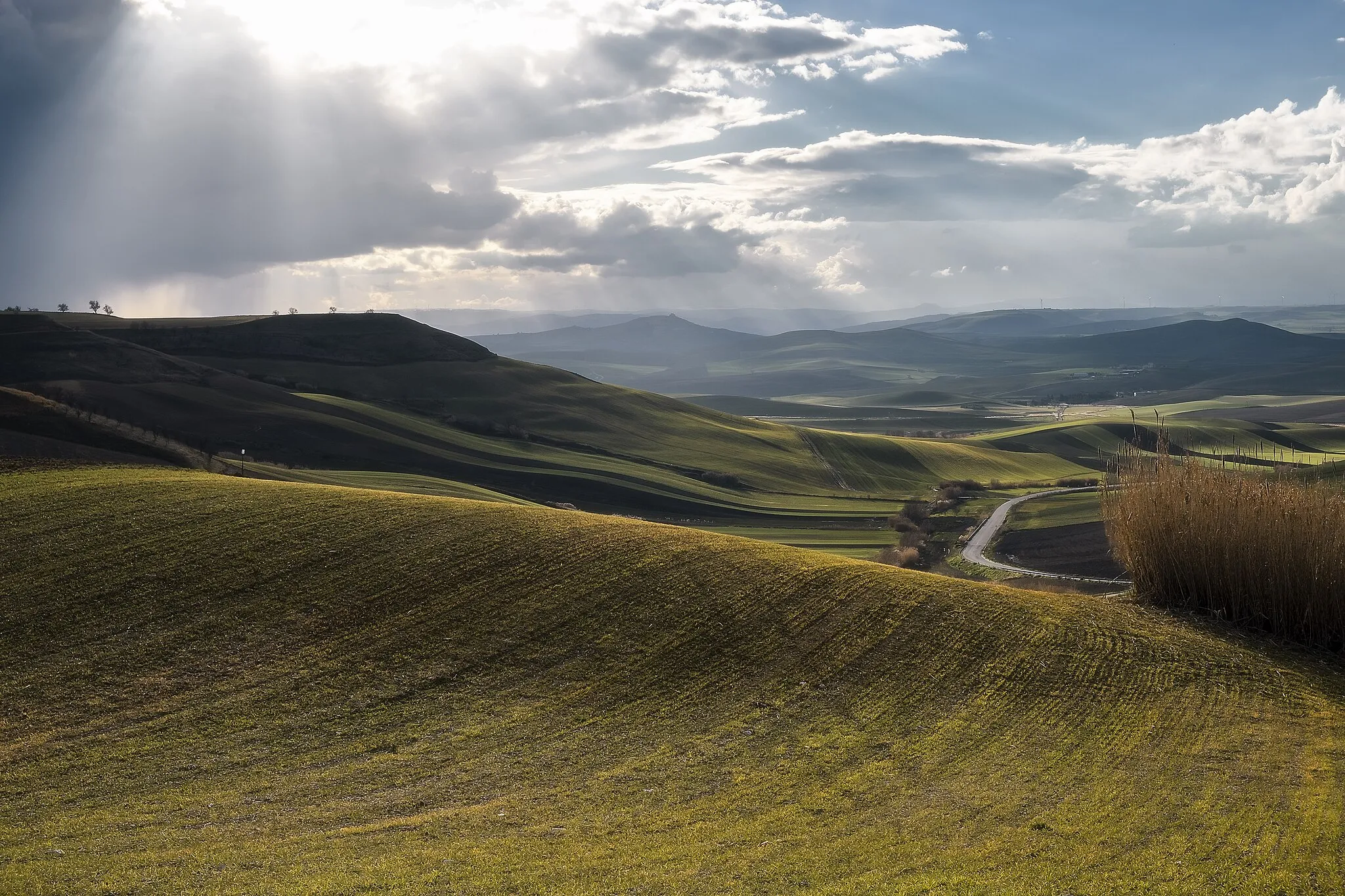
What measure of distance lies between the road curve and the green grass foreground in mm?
38156

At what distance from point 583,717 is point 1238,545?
94.5 feet

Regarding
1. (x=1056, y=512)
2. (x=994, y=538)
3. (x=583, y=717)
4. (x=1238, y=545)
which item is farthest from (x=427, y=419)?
(x=583, y=717)

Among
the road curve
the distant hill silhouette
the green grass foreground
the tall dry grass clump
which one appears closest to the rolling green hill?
the distant hill silhouette

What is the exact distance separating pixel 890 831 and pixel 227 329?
539 feet

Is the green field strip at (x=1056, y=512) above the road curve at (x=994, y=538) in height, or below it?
above

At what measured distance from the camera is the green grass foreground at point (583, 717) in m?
18.0

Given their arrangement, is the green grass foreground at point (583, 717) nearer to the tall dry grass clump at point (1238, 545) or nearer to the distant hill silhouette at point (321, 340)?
the tall dry grass clump at point (1238, 545)

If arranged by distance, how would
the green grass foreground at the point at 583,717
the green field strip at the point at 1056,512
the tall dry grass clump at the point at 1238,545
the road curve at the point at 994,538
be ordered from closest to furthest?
the green grass foreground at the point at 583,717
the tall dry grass clump at the point at 1238,545
the road curve at the point at 994,538
the green field strip at the point at 1056,512

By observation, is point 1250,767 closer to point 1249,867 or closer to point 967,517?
point 1249,867

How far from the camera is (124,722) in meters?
23.5

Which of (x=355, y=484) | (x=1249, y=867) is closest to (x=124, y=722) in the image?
(x=1249, y=867)

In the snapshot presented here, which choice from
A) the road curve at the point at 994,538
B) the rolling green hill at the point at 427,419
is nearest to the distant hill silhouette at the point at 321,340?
the rolling green hill at the point at 427,419

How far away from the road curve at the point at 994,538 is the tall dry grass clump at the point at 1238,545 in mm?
26753

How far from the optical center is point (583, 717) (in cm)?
2628
